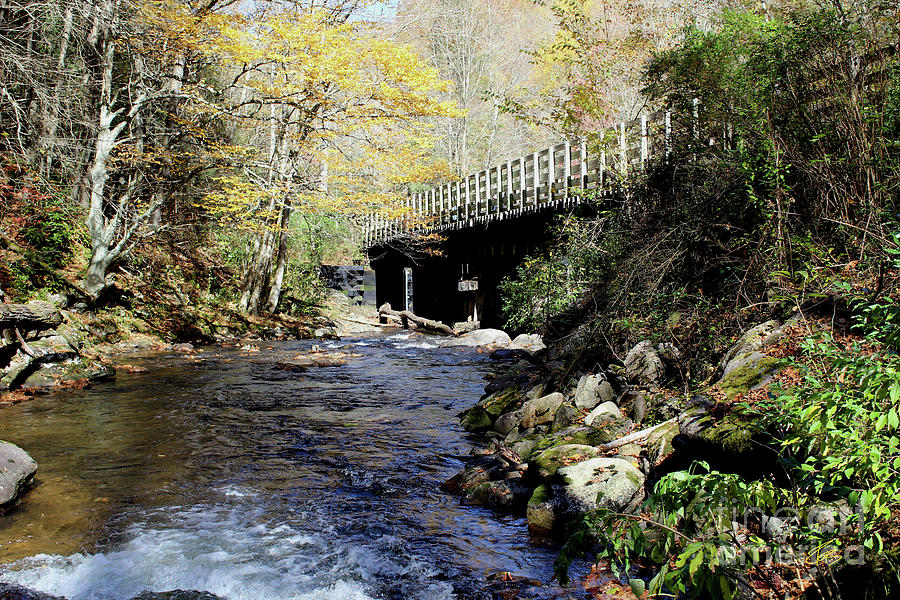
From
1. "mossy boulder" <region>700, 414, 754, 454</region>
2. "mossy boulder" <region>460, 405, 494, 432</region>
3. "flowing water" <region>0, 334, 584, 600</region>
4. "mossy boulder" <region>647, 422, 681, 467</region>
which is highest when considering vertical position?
"mossy boulder" <region>700, 414, 754, 454</region>

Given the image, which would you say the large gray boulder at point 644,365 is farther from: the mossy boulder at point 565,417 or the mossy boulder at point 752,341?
the mossy boulder at point 752,341

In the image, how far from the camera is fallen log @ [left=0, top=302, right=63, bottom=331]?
880 centimetres

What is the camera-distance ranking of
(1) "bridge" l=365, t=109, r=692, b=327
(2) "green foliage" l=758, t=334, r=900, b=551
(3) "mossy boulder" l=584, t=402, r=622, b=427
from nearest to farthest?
(2) "green foliage" l=758, t=334, r=900, b=551 < (3) "mossy boulder" l=584, t=402, r=622, b=427 < (1) "bridge" l=365, t=109, r=692, b=327

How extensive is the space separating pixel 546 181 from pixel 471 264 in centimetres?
461

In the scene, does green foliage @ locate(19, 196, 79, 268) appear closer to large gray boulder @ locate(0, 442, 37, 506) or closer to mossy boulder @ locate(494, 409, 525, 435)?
large gray boulder @ locate(0, 442, 37, 506)

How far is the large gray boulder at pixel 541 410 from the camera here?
21.8 feet

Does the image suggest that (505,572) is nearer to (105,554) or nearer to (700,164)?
(105,554)

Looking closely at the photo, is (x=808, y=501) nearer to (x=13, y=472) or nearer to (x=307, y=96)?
(x=13, y=472)

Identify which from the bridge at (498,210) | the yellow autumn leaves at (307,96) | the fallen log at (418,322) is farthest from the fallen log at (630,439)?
the fallen log at (418,322)

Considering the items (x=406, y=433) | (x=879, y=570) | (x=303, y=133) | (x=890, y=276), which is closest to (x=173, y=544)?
(x=406, y=433)

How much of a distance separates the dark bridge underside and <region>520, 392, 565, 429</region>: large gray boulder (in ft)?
17.7

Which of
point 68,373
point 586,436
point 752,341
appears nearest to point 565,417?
point 586,436

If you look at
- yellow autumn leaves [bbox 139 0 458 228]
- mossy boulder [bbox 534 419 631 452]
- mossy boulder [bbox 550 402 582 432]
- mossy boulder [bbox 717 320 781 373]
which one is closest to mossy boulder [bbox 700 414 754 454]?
mossy boulder [bbox 717 320 781 373]

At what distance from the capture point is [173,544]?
13.8 ft
